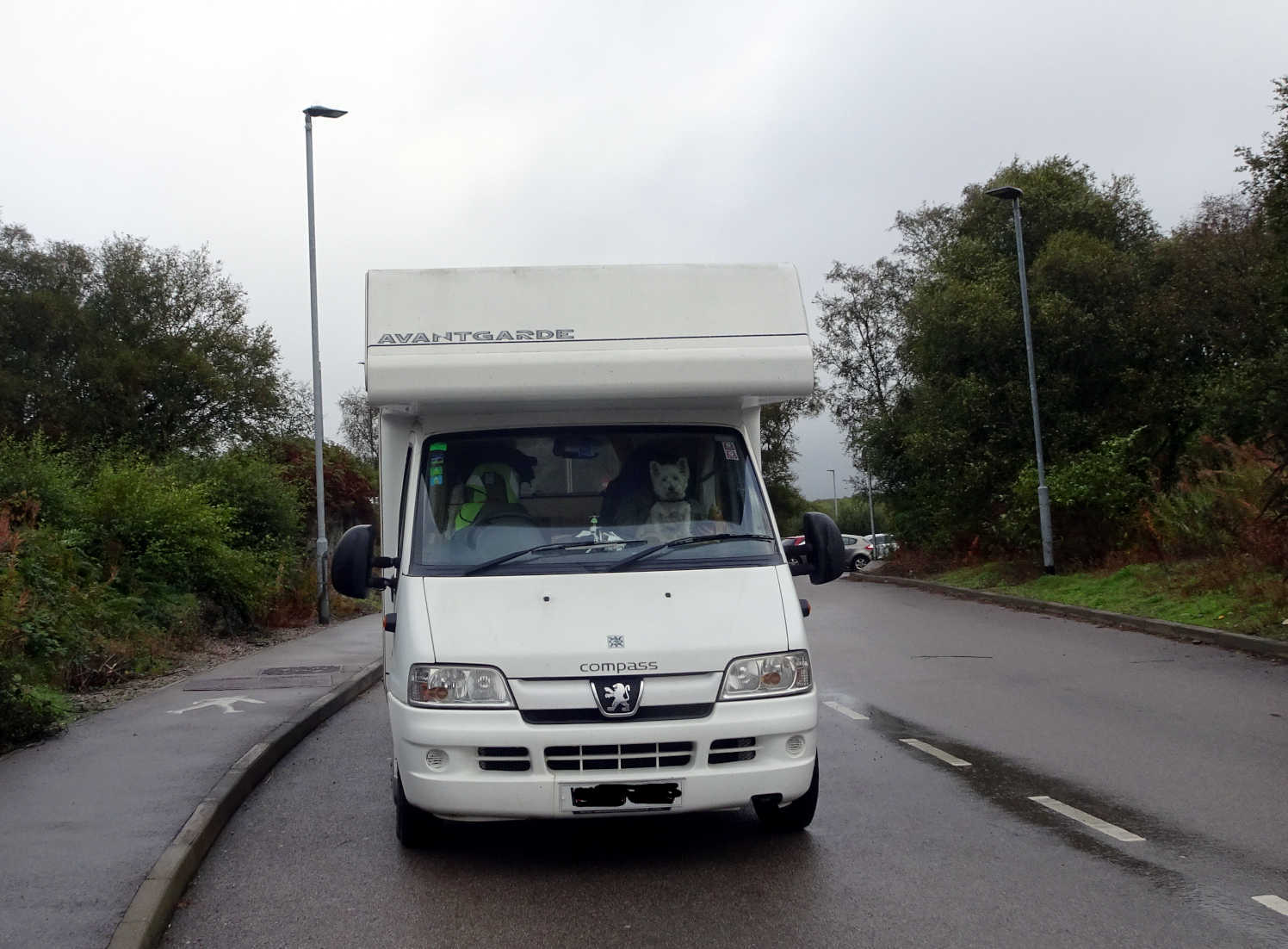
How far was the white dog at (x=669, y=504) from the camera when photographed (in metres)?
6.57

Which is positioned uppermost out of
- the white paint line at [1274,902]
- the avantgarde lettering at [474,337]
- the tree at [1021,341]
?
the tree at [1021,341]

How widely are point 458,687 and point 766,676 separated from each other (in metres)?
1.38

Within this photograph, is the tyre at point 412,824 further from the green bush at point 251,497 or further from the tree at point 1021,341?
the tree at point 1021,341

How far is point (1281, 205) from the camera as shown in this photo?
15.2 m

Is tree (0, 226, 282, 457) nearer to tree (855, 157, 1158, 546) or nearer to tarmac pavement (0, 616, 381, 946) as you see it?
tree (855, 157, 1158, 546)

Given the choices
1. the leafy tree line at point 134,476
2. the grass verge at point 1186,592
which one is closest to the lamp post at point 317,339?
the leafy tree line at point 134,476

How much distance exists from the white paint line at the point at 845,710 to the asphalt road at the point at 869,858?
29cm

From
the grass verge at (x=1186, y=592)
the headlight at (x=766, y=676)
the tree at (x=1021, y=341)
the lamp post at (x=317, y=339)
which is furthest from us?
the tree at (x=1021, y=341)

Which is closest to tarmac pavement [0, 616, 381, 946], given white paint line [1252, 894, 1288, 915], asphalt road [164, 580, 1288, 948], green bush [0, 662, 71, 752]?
green bush [0, 662, 71, 752]

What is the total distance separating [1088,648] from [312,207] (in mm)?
16245

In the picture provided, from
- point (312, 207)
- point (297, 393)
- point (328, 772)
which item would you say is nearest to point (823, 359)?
point (297, 393)

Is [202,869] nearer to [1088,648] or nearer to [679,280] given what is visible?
[679,280]

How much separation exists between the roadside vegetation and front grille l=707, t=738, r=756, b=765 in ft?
42.3

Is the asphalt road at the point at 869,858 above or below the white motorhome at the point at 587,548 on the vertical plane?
below
